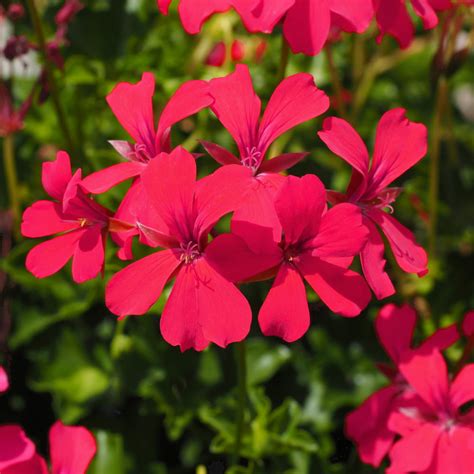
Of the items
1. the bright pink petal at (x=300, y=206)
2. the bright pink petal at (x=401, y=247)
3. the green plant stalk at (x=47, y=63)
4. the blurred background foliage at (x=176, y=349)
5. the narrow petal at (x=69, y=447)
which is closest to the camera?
the bright pink petal at (x=300, y=206)

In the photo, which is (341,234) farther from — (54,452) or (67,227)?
(54,452)

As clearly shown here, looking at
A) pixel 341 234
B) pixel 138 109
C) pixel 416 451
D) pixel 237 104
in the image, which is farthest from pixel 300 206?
pixel 416 451

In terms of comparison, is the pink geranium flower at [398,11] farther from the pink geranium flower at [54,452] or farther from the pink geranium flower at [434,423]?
the pink geranium flower at [54,452]

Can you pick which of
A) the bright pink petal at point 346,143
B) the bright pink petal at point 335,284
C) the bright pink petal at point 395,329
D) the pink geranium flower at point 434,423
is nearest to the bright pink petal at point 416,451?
the pink geranium flower at point 434,423

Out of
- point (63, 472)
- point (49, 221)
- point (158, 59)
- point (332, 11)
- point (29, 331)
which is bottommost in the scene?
point (29, 331)

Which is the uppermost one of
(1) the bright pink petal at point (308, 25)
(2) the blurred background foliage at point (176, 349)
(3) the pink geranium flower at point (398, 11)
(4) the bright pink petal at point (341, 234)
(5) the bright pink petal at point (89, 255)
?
(1) the bright pink petal at point (308, 25)

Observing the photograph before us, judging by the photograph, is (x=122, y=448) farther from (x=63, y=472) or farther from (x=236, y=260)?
(x=236, y=260)

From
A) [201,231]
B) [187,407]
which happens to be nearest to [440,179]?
[187,407]
